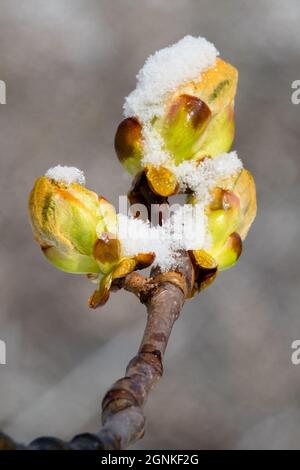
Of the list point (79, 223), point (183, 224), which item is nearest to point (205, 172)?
point (183, 224)

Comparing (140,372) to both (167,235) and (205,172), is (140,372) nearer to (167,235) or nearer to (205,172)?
(167,235)

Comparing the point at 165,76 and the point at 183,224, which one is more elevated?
the point at 165,76

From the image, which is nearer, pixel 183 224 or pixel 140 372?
pixel 140 372

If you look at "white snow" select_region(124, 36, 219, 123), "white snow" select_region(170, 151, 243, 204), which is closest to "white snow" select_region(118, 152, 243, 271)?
"white snow" select_region(170, 151, 243, 204)

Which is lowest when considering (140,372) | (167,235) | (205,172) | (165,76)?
(140,372)

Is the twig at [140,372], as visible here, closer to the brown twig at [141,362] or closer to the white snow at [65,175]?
the brown twig at [141,362]

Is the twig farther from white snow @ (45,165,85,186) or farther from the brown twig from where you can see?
white snow @ (45,165,85,186)

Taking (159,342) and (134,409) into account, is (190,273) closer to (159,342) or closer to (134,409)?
(159,342)
